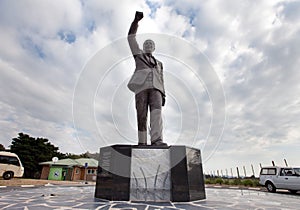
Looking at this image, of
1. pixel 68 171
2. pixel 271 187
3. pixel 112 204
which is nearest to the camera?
pixel 112 204

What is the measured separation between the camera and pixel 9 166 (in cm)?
1427

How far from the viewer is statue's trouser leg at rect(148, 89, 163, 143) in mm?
5123

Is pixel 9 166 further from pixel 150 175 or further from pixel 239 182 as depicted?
pixel 239 182

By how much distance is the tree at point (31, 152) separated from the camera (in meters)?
26.2

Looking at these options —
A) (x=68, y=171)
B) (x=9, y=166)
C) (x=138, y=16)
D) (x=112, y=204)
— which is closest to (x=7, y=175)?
(x=9, y=166)

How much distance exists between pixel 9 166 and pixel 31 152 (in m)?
14.4

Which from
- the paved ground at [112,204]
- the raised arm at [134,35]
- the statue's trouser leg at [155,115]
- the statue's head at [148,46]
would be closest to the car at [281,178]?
the paved ground at [112,204]

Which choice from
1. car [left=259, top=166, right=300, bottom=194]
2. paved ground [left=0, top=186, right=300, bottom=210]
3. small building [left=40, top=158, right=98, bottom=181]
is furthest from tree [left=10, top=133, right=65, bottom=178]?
car [left=259, top=166, right=300, bottom=194]

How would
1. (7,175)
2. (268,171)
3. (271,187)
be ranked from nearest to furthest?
(271,187), (268,171), (7,175)

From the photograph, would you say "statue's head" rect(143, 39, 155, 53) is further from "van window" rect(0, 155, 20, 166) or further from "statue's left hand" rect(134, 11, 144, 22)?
"van window" rect(0, 155, 20, 166)

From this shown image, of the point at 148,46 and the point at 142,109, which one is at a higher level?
the point at 148,46

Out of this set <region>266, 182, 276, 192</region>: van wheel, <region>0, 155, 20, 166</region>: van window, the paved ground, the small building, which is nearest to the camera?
the paved ground

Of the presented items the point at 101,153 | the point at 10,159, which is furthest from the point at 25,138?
the point at 101,153

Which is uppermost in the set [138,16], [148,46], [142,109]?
[138,16]
